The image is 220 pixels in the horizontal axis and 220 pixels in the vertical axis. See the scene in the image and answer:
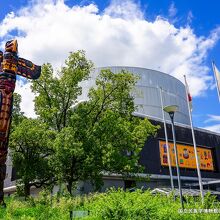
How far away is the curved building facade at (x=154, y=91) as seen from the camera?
53531mm

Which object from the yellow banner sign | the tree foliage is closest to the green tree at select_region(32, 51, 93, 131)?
the tree foliage

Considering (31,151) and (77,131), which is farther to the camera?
(31,151)

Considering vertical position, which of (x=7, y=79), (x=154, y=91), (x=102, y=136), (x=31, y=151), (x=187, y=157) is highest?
(x=154, y=91)

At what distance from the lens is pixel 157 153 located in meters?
39.7

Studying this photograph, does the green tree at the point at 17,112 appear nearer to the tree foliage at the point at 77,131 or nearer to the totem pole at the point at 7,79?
the tree foliage at the point at 77,131

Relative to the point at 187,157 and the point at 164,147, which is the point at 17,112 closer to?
the point at 164,147

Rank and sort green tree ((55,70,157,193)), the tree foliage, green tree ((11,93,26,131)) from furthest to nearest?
green tree ((11,93,26,131)), the tree foliage, green tree ((55,70,157,193))

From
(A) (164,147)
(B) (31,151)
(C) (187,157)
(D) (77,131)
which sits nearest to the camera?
(D) (77,131)

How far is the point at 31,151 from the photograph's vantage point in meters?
27.3

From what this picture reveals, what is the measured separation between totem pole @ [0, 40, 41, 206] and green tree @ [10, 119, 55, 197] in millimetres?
4547

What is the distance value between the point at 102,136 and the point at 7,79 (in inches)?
340

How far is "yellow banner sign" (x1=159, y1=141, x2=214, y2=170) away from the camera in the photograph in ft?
134

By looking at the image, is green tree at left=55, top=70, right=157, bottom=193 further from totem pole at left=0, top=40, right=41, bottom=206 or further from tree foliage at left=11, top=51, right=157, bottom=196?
totem pole at left=0, top=40, right=41, bottom=206

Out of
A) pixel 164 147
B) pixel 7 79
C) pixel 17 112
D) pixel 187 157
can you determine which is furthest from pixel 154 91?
pixel 7 79
